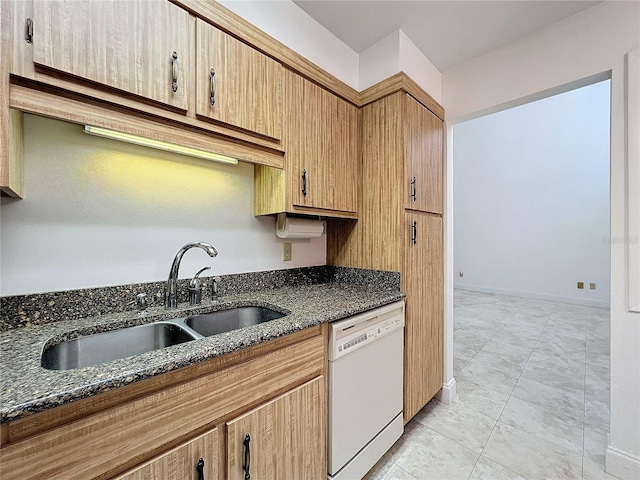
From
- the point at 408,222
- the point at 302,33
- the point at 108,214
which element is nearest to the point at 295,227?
the point at 408,222

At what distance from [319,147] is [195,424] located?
1.40 meters

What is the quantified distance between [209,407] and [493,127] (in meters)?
6.85

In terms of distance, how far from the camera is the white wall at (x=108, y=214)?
3.32 feet

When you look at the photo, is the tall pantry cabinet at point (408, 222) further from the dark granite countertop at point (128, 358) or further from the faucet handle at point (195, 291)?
the faucet handle at point (195, 291)

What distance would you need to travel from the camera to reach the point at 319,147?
5.16 feet

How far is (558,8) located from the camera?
1.48m

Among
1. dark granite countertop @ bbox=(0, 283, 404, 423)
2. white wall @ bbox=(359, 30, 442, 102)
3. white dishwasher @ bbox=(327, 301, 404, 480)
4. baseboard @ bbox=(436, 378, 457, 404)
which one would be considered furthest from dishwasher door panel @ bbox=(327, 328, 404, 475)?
white wall @ bbox=(359, 30, 442, 102)

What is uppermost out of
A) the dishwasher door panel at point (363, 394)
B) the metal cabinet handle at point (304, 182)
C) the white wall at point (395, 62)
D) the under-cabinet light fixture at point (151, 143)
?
the white wall at point (395, 62)

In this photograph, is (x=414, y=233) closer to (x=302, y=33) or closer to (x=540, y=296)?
(x=302, y=33)

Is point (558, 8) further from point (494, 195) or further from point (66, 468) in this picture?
point (494, 195)

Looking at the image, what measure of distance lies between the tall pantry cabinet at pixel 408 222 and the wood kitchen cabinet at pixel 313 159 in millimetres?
137

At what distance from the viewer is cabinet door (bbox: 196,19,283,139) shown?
1.11 metres

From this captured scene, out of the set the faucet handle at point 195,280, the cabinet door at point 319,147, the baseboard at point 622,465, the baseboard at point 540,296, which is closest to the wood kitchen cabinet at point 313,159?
the cabinet door at point 319,147

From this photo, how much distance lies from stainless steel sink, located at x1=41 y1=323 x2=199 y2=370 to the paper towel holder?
0.79 meters
